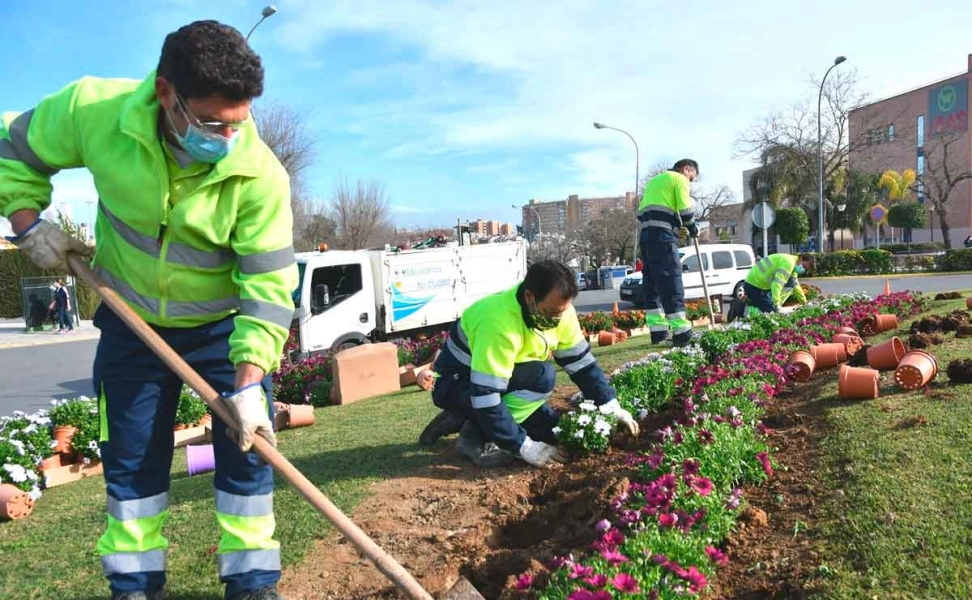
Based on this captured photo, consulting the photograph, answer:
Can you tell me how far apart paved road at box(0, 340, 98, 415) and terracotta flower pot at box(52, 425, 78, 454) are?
5.80 metres

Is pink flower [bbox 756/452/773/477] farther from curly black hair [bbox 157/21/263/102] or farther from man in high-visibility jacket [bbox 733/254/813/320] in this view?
man in high-visibility jacket [bbox 733/254/813/320]

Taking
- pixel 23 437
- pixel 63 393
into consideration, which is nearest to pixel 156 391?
pixel 23 437

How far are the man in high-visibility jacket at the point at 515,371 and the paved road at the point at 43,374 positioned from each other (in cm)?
935

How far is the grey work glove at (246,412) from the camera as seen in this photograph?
2.55m

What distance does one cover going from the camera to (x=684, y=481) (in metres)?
3.32

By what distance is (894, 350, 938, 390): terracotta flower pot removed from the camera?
4832 mm

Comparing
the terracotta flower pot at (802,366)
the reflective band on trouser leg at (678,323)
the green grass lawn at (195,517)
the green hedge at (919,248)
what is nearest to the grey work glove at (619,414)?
the green grass lawn at (195,517)

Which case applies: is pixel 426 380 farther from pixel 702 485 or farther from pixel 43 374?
pixel 43 374

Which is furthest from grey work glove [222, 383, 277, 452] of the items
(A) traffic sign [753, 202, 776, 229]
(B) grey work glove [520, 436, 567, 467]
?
(A) traffic sign [753, 202, 776, 229]

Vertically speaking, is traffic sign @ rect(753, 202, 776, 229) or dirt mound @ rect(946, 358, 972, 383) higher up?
traffic sign @ rect(753, 202, 776, 229)

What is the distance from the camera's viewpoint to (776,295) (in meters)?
10.6

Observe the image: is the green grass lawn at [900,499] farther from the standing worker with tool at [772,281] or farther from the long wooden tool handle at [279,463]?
the standing worker with tool at [772,281]

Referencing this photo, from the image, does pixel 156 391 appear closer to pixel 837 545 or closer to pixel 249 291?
pixel 249 291

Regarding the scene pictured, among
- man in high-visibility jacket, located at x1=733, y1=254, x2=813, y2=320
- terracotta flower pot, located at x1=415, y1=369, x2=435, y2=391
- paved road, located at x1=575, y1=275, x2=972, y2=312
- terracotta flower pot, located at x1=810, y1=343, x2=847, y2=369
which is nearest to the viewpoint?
terracotta flower pot, located at x1=810, y1=343, x2=847, y2=369
